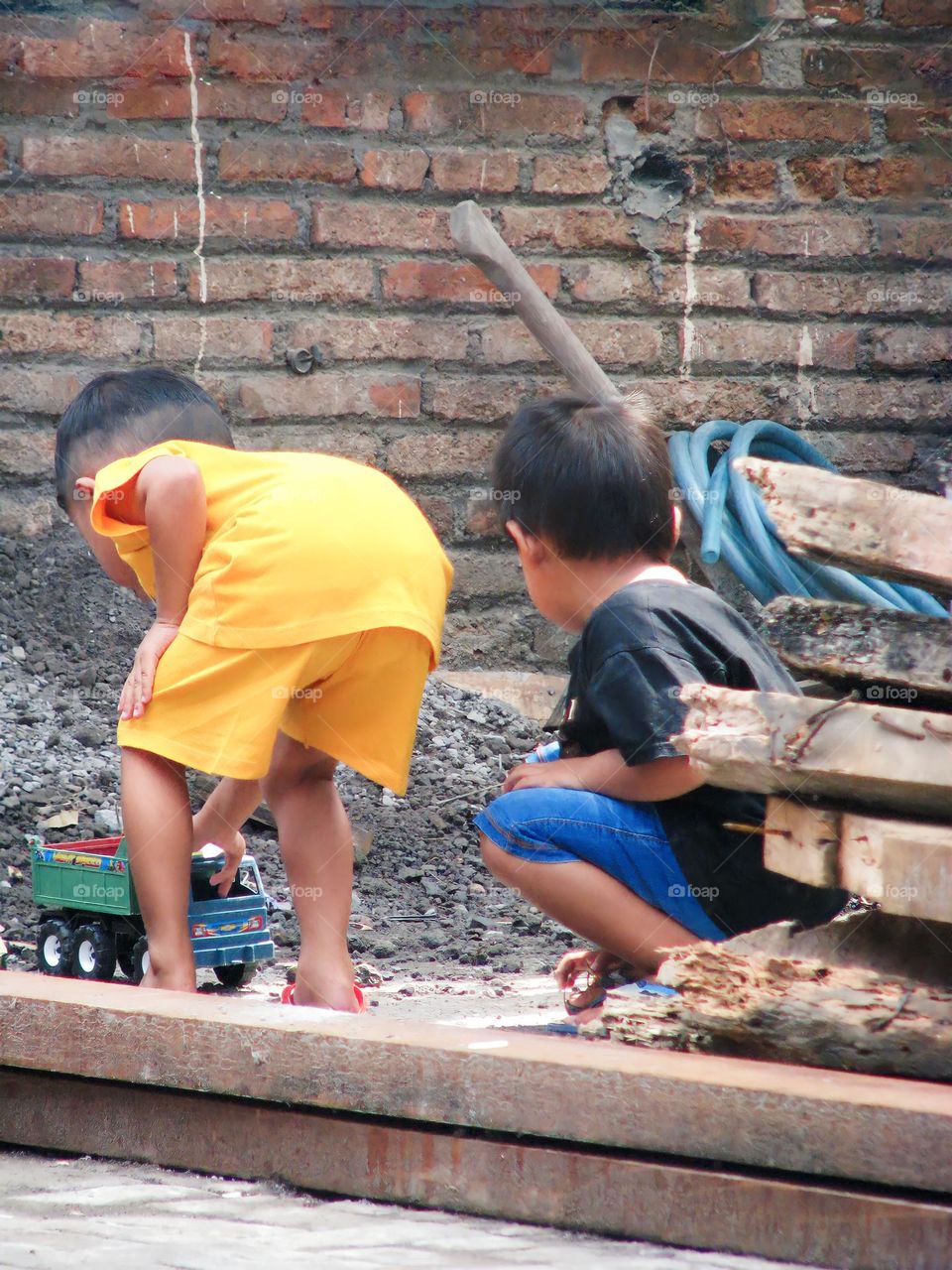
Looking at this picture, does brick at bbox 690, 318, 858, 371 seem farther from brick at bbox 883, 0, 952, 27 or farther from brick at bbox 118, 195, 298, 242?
brick at bbox 118, 195, 298, 242

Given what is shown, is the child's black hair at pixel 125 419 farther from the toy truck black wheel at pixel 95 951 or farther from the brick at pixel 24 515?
the brick at pixel 24 515

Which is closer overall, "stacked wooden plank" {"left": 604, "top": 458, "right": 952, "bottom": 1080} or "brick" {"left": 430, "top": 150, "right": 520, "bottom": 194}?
"stacked wooden plank" {"left": 604, "top": 458, "right": 952, "bottom": 1080}

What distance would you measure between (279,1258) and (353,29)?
345 cm

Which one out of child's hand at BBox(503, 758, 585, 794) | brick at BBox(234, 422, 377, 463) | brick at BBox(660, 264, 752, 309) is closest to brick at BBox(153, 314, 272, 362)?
brick at BBox(234, 422, 377, 463)

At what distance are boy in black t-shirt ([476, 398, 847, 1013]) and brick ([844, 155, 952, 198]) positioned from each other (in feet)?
7.81

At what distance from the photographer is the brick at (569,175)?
4.00 meters

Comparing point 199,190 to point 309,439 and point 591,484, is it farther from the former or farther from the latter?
point 591,484

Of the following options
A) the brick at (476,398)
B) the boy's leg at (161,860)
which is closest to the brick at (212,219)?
the brick at (476,398)

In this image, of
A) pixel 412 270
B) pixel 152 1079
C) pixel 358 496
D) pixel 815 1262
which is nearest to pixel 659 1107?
pixel 815 1262

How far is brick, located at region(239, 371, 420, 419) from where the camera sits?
12.9 feet

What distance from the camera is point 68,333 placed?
12.8ft

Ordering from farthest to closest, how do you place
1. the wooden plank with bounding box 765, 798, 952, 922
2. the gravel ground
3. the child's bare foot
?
the gravel ground < the child's bare foot < the wooden plank with bounding box 765, 798, 952, 922

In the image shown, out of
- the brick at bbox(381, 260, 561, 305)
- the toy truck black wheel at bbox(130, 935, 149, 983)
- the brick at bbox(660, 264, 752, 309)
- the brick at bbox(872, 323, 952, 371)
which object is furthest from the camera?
the brick at bbox(872, 323, 952, 371)

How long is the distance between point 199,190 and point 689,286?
4.46ft
